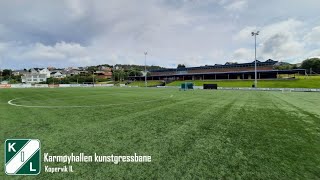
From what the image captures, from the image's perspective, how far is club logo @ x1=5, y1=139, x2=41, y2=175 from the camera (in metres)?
4.09

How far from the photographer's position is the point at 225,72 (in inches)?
3656

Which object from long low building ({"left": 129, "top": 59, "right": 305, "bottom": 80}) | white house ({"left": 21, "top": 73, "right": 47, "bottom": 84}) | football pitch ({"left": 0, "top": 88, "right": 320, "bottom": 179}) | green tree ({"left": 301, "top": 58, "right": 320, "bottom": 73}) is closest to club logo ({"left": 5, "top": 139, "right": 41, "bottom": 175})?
football pitch ({"left": 0, "top": 88, "right": 320, "bottom": 179})

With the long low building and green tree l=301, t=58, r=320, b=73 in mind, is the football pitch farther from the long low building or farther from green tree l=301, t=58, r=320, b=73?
green tree l=301, t=58, r=320, b=73

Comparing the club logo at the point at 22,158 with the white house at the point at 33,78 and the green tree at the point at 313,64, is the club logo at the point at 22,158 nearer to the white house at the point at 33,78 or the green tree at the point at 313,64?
the green tree at the point at 313,64

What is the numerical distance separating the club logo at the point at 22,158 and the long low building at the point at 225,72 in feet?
297

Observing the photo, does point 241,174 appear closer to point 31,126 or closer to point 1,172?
point 1,172

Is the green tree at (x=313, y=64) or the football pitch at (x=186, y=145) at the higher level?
the green tree at (x=313, y=64)

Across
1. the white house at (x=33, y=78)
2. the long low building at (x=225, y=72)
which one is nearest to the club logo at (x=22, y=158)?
the long low building at (x=225, y=72)

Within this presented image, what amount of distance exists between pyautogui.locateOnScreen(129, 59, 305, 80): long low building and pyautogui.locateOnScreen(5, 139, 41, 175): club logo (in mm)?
90381

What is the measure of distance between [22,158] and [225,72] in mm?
94800

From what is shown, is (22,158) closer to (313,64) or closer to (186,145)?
(186,145)

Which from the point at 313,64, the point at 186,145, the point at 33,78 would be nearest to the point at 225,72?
the point at 313,64

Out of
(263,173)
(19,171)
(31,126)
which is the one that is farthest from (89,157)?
(31,126)

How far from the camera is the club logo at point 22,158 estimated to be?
13.4ft
